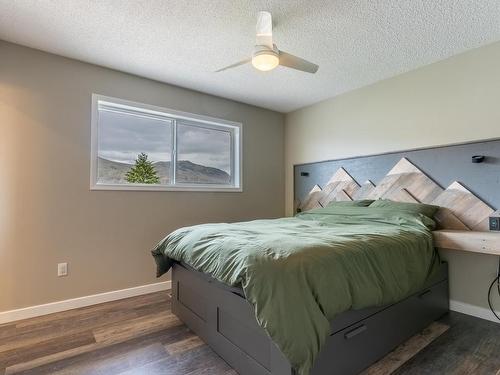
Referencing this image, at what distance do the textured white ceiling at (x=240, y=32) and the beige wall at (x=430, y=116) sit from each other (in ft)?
0.60

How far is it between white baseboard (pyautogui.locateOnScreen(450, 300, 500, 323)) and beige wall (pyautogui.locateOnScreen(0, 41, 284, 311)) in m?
2.97

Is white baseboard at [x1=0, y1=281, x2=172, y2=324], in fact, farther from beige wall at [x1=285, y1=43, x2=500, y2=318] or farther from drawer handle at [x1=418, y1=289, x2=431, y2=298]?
beige wall at [x1=285, y1=43, x2=500, y2=318]

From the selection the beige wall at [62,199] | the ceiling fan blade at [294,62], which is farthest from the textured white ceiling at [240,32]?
the ceiling fan blade at [294,62]

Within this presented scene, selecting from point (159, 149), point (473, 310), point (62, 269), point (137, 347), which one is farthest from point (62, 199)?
point (473, 310)

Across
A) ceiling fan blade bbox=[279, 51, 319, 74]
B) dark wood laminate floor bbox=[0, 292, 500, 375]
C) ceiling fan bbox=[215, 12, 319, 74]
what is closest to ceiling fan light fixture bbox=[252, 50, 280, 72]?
ceiling fan bbox=[215, 12, 319, 74]

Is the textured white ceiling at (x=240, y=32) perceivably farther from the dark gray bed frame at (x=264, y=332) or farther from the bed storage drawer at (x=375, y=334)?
the bed storage drawer at (x=375, y=334)

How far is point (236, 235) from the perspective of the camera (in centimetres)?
202

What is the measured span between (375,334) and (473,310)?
1453mm

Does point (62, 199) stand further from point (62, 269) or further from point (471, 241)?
point (471, 241)

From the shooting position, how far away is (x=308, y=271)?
145 cm

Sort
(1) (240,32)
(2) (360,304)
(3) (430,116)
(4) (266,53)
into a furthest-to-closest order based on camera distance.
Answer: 1. (3) (430,116)
2. (1) (240,32)
3. (4) (266,53)
4. (2) (360,304)

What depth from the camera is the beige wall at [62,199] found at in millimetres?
2547

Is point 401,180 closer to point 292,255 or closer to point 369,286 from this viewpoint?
point 369,286

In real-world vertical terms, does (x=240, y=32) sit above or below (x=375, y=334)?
Answer: above
